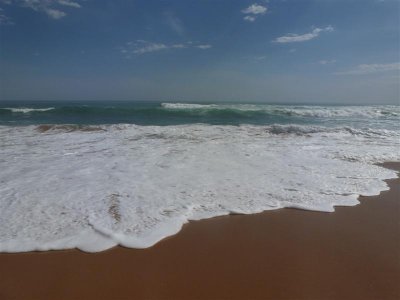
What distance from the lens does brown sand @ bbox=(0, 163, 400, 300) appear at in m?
2.29

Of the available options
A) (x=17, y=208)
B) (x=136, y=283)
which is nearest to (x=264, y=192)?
(x=136, y=283)

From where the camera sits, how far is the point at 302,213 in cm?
373

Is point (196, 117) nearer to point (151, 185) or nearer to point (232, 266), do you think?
point (151, 185)

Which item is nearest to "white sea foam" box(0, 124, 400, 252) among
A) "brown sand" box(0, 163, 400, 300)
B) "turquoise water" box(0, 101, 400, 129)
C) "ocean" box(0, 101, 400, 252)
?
"ocean" box(0, 101, 400, 252)

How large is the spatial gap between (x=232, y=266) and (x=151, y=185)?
230 centimetres

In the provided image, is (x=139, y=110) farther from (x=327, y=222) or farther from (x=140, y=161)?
(x=327, y=222)

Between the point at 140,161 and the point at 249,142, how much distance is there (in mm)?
3799

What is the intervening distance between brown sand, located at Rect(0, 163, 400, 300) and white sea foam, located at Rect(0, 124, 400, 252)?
26 centimetres

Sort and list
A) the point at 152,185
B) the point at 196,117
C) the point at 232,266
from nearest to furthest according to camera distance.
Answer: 1. the point at 232,266
2. the point at 152,185
3. the point at 196,117

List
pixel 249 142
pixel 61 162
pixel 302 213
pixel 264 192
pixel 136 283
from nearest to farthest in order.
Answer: pixel 136 283 → pixel 302 213 → pixel 264 192 → pixel 61 162 → pixel 249 142

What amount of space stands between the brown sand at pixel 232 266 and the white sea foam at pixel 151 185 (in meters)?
0.26

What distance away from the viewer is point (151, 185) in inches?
182

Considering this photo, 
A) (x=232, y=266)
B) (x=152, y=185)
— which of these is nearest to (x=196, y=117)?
(x=152, y=185)

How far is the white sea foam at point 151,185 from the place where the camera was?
127 inches
